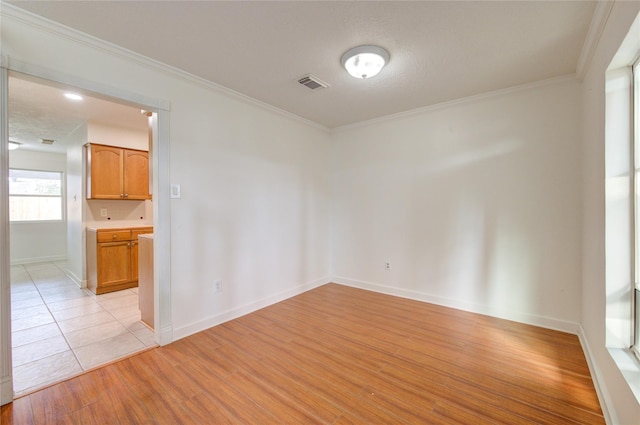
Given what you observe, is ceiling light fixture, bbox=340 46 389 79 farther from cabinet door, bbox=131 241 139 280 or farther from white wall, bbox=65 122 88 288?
white wall, bbox=65 122 88 288

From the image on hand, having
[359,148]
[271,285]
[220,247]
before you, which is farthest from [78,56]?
[359,148]

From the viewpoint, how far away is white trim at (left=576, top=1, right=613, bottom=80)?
1.68m

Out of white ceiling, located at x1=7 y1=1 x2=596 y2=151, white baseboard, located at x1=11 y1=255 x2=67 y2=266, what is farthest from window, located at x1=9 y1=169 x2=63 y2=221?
white ceiling, located at x1=7 y1=1 x2=596 y2=151

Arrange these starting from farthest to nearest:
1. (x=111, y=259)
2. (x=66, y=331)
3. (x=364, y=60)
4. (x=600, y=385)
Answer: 1. (x=111, y=259)
2. (x=66, y=331)
3. (x=364, y=60)
4. (x=600, y=385)

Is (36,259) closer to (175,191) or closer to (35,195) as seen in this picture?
(35,195)

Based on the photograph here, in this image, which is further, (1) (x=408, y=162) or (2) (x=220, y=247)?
(1) (x=408, y=162)

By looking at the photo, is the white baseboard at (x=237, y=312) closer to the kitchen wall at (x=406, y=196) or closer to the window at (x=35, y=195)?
the kitchen wall at (x=406, y=196)

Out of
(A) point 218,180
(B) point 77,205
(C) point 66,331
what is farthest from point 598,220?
→ (B) point 77,205

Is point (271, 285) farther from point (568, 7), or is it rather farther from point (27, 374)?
point (568, 7)

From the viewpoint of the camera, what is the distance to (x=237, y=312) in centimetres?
310

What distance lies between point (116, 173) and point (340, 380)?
15.3ft

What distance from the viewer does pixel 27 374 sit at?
2.03 m

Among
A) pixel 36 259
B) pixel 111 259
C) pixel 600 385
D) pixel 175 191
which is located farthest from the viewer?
pixel 36 259

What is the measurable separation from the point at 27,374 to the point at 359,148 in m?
4.20
